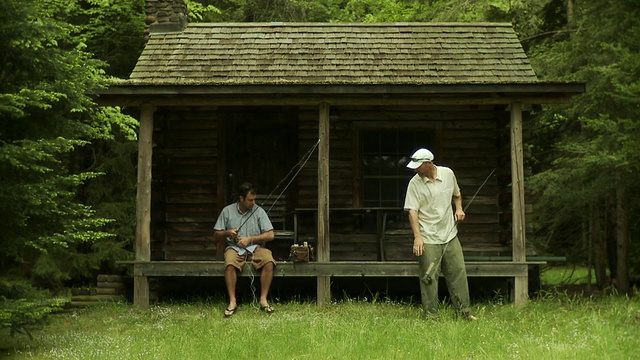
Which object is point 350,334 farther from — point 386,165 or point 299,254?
point 386,165

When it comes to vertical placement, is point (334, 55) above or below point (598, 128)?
above

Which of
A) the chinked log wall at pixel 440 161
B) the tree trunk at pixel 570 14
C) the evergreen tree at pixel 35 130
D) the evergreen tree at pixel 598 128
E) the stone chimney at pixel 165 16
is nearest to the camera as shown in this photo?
the evergreen tree at pixel 35 130

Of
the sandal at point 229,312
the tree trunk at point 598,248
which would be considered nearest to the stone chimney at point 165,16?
the sandal at point 229,312

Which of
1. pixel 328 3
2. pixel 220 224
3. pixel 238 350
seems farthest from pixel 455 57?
pixel 328 3

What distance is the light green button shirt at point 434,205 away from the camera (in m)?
10.2

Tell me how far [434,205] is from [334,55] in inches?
191

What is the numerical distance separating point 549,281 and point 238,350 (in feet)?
57.1

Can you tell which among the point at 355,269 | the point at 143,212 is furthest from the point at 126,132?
the point at 355,269

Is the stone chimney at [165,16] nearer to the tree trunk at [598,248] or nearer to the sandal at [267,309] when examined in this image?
the sandal at [267,309]

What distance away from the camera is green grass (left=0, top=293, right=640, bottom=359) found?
8.37m

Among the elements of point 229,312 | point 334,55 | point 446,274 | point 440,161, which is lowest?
point 229,312

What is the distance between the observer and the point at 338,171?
47.7 ft

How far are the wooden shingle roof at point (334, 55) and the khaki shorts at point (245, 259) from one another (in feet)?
8.05

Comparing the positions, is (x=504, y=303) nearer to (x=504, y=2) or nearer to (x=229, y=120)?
(x=229, y=120)
